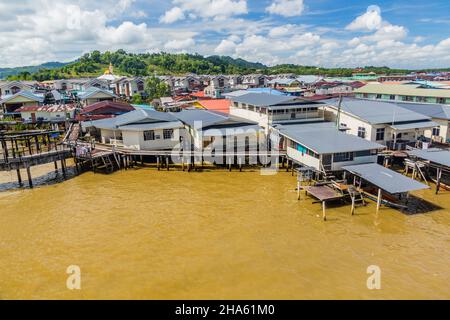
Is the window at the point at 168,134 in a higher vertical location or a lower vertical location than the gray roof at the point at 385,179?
higher

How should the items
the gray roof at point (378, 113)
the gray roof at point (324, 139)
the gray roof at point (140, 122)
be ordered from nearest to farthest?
the gray roof at point (324, 139) < the gray roof at point (378, 113) < the gray roof at point (140, 122)

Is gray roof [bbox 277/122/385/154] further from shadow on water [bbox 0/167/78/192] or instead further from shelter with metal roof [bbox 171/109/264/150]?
shadow on water [bbox 0/167/78/192]

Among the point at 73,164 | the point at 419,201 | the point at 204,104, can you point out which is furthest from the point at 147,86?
the point at 419,201

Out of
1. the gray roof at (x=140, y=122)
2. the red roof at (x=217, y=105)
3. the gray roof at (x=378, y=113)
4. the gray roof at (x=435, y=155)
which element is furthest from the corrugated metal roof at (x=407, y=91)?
the gray roof at (x=140, y=122)

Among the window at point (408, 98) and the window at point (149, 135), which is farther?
the window at point (408, 98)

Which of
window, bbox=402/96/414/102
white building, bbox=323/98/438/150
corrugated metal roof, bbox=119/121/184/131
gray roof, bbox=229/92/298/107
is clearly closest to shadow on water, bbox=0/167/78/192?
corrugated metal roof, bbox=119/121/184/131

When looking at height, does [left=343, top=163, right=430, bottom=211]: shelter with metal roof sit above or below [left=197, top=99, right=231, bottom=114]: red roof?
below

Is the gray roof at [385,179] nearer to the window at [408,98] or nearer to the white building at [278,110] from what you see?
the white building at [278,110]

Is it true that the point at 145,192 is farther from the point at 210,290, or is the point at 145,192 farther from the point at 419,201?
the point at 419,201

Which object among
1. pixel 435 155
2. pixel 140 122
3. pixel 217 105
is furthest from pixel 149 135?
pixel 435 155
